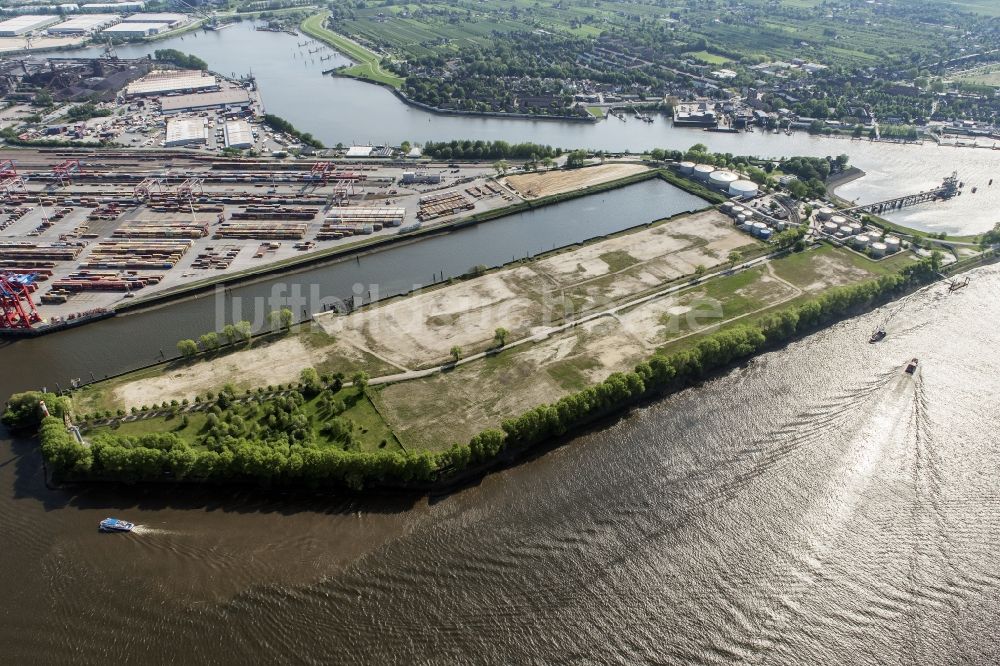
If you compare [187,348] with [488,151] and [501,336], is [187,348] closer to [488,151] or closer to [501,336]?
[501,336]

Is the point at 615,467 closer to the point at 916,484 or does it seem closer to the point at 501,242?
the point at 916,484

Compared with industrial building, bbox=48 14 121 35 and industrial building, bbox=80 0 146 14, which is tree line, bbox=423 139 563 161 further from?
industrial building, bbox=80 0 146 14

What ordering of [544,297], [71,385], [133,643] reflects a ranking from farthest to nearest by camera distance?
1. [544,297]
2. [71,385]
3. [133,643]

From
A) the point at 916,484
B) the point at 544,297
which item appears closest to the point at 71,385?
the point at 544,297

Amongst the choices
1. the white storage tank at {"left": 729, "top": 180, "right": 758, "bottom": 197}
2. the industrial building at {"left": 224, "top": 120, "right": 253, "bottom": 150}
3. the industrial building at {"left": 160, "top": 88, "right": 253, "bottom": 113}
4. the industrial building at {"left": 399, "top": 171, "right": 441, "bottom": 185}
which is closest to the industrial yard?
the industrial building at {"left": 399, "top": 171, "right": 441, "bottom": 185}

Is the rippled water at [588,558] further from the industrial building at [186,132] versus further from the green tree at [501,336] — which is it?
the industrial building at [186,132]

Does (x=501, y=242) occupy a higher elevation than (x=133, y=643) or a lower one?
higher

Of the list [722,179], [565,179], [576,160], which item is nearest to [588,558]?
[565,179]
